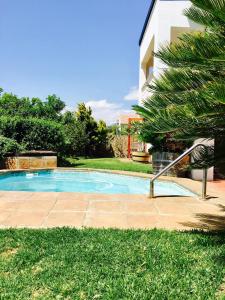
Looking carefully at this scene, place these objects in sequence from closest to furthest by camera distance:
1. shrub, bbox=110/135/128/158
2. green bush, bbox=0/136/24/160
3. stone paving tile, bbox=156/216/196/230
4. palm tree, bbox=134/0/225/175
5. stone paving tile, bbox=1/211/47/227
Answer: palm tree, bbox=134/0/225/175 < stone paving tile, bbox=1/211/47/227 < stone paving tile, bbox=156/216/196/230 < green bush, bbox=0/136/24/160 < shrub, bbox=110/135/128/158

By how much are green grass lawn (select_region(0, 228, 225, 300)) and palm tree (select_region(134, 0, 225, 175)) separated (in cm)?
167

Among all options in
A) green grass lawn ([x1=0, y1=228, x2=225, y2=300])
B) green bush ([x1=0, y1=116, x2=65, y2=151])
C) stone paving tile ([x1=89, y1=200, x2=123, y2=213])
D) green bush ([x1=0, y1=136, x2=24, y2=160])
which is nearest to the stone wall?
green bush ([x1=0, y1=136, x2=24, y2=160])

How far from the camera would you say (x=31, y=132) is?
16828 millimetres

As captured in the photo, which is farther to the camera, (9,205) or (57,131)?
(57,131)

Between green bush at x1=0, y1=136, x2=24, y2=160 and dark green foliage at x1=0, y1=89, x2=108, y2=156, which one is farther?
dark green foliage at x1=0, y1=89, x2=108, y2=156

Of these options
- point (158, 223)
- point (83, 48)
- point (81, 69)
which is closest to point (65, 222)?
point (158, 223)

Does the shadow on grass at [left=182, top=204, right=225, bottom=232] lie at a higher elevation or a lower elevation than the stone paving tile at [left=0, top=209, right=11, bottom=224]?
lower

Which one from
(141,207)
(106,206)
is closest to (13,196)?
(106,206)

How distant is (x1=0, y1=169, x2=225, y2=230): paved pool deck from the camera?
604 centimetres

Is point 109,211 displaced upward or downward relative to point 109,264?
upward

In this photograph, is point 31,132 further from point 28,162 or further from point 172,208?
point 172,208

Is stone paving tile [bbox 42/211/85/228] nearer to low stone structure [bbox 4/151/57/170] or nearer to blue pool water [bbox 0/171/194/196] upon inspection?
blue pool water [bbox 0/171/194/196]

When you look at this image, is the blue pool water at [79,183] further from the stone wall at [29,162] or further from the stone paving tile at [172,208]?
the stone paving tile at [172,208]

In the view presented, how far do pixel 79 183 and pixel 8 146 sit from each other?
4077 millimetres
